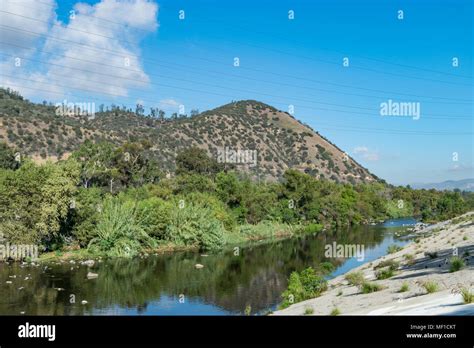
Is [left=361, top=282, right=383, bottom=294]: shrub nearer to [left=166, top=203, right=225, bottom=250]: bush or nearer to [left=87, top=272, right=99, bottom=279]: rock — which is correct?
[left=87, top=272, right=99, bottom=279]: rock

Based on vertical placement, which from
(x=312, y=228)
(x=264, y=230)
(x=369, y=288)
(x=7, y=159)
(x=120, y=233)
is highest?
(x=7, y=159)

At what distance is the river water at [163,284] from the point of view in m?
27.9

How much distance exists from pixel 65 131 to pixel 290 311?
93.2 meters

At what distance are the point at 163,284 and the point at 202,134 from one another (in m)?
106

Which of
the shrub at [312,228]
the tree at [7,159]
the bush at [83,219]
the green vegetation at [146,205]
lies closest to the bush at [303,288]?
the green vegetation at [146,205]

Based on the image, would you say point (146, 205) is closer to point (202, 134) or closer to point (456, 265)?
point (456, 265)

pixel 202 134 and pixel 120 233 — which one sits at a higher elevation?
pixel 202 134

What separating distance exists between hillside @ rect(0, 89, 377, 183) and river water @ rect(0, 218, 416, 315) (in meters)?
51.4

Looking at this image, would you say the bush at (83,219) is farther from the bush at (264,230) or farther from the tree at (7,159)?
the tree at (7,159)

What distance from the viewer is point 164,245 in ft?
173

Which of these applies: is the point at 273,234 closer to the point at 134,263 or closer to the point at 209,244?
the point at 209,244

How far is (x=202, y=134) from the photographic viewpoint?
13925cm

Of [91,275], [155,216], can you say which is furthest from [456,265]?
[155,216]

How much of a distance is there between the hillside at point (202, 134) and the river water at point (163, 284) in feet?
169
